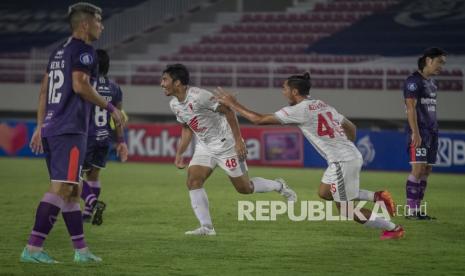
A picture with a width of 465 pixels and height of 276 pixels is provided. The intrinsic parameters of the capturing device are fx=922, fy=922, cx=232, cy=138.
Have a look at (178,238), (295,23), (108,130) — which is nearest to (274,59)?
(295,23)

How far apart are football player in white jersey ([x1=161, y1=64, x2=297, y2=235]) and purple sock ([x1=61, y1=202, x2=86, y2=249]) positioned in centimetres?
233

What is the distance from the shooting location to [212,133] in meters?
10.8

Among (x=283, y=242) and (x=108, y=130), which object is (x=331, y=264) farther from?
(x=108, y=130)

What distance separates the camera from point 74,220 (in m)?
8.23

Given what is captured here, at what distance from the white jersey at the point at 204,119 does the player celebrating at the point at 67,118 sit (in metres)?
2.46

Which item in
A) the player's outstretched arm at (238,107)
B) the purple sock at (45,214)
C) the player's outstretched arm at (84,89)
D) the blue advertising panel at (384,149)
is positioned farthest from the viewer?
the blue advertising panel at (384,149)

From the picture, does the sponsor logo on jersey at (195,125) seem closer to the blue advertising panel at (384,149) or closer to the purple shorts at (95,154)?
the purple shorts at (95,154)

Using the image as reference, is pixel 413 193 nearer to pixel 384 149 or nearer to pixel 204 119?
pixel 204 119

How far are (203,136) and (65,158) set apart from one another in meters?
3.01

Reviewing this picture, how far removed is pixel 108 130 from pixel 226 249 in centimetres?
324

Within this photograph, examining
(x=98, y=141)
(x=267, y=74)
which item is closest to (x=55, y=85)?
(x=98, y=141)

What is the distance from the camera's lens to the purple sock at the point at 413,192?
12297 mm

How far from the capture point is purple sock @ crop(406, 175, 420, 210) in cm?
1230

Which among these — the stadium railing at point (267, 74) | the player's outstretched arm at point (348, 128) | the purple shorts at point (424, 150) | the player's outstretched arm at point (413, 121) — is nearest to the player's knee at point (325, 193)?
the player's outstretched arm at point (348, 128)
